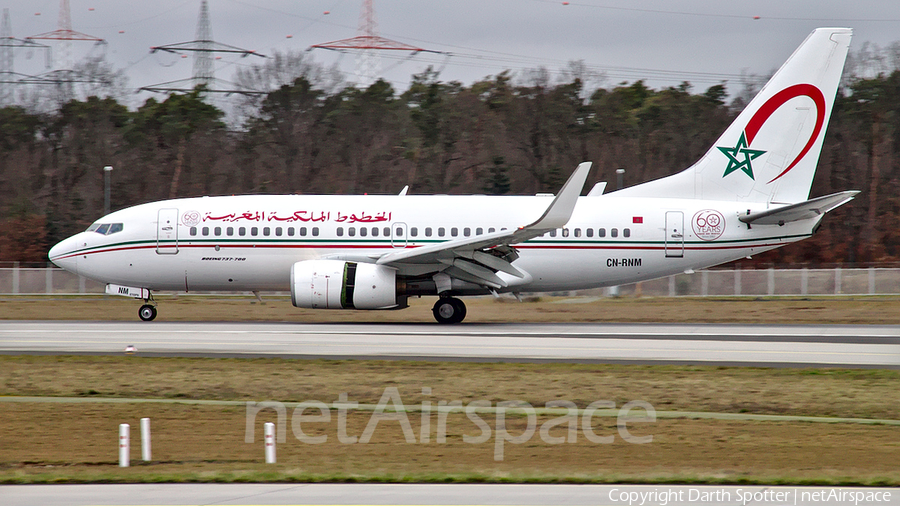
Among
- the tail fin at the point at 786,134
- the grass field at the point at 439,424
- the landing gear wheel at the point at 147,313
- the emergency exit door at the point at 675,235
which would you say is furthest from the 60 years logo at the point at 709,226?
the landing gear wheel at the point at 147,313

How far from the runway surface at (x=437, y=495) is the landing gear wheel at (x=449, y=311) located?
17.4 meters

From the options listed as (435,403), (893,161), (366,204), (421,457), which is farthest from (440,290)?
(893,161)

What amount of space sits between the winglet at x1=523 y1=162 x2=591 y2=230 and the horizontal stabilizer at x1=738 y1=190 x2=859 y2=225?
6240mm

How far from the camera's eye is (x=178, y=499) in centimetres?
772

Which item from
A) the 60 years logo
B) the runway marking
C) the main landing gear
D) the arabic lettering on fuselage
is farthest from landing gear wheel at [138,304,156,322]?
the 60 years logo

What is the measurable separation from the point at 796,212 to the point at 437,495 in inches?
788

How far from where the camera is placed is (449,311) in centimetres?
2580

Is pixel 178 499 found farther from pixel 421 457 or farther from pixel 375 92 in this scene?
pixel 375 92

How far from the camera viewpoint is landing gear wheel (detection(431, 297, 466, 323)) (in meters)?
25.8

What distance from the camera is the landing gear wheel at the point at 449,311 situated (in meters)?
25.8

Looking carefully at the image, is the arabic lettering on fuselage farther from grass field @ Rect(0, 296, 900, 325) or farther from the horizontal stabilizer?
the horizontal stabilizer

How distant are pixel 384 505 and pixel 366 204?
19140 mm

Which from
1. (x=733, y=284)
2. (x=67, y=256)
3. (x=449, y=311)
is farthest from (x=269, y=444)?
(x=733, y=284)

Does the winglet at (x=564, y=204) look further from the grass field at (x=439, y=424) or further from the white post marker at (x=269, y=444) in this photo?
the white post marker at (x=269, y=444)
